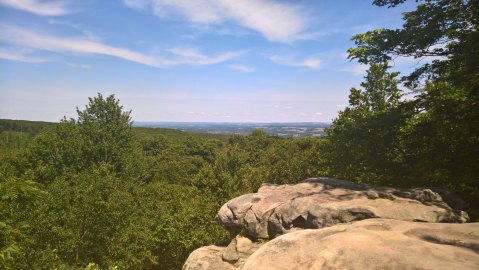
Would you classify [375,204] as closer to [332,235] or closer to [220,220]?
[332,235]

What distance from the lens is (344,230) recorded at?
9914mm

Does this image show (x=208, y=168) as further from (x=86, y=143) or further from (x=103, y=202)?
(x=86, y=143)

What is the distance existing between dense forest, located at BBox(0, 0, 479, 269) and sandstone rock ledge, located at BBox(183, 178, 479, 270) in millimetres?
4078

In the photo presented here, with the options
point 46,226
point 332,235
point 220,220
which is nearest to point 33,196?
point 332,235

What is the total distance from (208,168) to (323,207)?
2737 cm

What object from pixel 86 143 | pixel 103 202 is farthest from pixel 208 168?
pixel 86 143

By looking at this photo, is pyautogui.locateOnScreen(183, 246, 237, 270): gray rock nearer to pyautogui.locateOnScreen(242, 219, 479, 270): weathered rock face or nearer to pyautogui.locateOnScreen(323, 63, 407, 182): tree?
pyautogui.locateOnScreen(242, 219, 479, 270): weathered rock face

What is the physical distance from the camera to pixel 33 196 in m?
9.91

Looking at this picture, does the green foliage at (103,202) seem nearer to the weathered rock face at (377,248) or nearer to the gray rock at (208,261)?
the weathered rock face at (377,248)

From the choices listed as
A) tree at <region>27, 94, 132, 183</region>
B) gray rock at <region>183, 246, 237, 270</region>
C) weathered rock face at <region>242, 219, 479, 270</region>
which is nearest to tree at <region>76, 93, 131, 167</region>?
tree at <region>27, 94, 132, 183</region>

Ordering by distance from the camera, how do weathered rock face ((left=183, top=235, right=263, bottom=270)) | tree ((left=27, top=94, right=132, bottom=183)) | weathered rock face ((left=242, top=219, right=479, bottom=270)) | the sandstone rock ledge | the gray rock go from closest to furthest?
weathered rock face ((left=242, top=219, right=479, bottom=270))
the sandstone rock ledge
weathered rock face ((left=183, top=235, right=263, bottom=270))
the gray rock
tree ((left=27, top=94, right=132, bottom=183))

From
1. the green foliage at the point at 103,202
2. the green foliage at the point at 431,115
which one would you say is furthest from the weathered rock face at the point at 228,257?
the green foliage at the point at 431,115

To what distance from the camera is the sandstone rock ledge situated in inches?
300

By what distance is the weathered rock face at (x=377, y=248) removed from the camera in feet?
23.6
